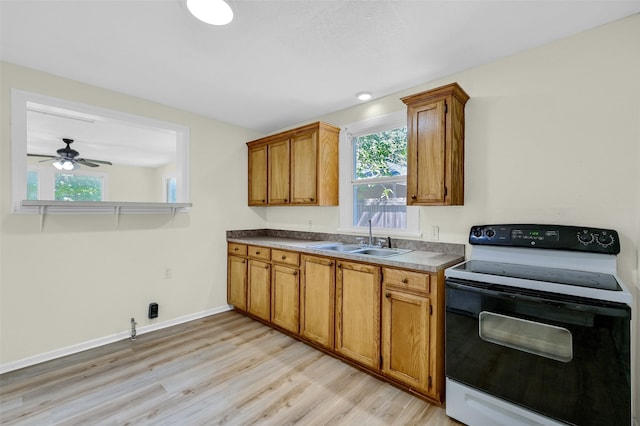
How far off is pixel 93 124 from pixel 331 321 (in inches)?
149

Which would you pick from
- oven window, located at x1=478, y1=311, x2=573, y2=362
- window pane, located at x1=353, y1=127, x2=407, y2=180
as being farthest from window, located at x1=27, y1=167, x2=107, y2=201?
oven window, located at x1=478, y1=311, x2=573, y2=362

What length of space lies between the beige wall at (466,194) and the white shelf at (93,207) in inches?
3.4

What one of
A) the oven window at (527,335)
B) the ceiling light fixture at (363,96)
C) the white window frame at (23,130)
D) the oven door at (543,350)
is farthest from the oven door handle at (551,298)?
the white window frame at (23,130)

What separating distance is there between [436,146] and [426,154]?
0.31ft

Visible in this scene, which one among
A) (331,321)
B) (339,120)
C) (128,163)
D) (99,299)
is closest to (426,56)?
(339,120)

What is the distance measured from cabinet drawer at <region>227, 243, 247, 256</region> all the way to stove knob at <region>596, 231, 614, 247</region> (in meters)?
3.15

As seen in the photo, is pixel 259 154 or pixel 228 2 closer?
pixel 228 2

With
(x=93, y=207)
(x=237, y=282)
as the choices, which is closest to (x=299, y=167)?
(x=237, y=282)

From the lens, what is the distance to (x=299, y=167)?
3.34 metres

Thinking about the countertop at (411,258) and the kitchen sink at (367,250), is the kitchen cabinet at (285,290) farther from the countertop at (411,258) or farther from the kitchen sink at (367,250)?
the kitchen sink at (367,250)

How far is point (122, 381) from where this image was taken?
7.25 ft

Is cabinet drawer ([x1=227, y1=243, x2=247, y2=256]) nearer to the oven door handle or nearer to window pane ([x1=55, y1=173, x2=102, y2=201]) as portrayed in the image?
the oven door handle

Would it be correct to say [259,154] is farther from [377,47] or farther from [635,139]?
[635,139]

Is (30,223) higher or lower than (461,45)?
lower
